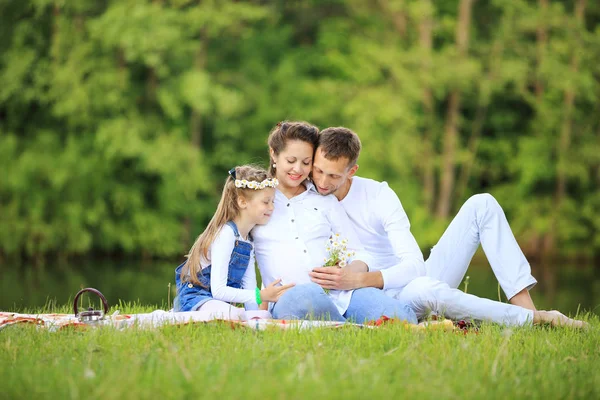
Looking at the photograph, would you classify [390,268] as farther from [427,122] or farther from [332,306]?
[427,122]

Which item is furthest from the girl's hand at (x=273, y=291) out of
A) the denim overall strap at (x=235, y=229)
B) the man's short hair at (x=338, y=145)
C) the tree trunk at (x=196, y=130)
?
the tree trunk at (x=196, y=130)

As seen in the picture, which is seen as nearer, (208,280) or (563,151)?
(208,280)

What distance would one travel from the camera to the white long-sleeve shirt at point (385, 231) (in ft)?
14.6

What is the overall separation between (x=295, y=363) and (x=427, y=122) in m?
15.2

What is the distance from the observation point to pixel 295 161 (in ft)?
14.7

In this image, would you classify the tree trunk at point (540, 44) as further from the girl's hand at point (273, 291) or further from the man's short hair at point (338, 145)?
the girl's hand at point (273, 291)

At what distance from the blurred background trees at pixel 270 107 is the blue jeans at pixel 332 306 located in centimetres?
1129

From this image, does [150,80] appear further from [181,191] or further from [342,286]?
[342,286]

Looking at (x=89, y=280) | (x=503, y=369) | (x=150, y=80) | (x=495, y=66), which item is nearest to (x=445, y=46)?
(x=495, y=66)

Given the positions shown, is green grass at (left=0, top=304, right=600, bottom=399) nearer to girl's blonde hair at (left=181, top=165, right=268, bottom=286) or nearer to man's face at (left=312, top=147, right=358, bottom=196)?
girl's blonde hair at (left=181, top=165, right=268, bottom=286)

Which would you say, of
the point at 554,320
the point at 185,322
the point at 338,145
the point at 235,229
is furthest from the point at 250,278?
the point at 554,320

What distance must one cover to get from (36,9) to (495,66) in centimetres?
995

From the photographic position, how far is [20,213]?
615 inches

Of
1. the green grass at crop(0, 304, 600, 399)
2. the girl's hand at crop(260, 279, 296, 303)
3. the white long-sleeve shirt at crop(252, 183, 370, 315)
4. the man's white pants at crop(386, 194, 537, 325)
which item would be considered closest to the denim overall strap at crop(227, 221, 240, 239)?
the white long-sleeve shirt at crop(252, 183, 370, 315)
